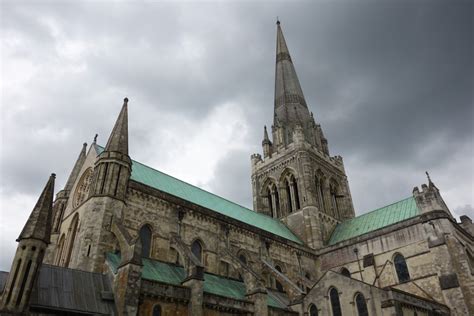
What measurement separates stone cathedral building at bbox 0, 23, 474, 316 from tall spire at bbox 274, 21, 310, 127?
27.0 feet

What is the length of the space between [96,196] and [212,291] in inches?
331

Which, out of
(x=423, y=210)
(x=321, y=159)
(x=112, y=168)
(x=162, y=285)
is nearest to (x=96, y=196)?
(x=112, y=168)

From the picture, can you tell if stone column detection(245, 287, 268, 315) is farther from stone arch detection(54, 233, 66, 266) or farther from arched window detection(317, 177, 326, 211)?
arched window detection(317, 177, 326, 211)

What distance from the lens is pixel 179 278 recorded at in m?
20.6

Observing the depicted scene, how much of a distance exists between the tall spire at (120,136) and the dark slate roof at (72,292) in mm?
7806

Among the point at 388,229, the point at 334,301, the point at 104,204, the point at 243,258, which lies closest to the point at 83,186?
Result: the point at 104,204

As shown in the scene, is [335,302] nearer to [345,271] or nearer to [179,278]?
[179,278]

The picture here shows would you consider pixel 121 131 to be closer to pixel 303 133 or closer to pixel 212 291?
pixel 212 291

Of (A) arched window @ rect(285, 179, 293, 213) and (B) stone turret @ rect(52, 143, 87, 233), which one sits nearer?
(B) stone turret @ rect(52, 143, 87, 233)

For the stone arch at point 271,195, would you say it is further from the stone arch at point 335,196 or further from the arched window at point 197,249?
the arched window at point 197,249

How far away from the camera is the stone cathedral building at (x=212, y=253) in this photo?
16234mm

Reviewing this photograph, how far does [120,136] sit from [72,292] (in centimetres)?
1017

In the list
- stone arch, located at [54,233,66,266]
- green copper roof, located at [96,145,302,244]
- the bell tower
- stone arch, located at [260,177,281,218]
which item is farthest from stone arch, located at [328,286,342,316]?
stone arch, located at [260,177,281,218]

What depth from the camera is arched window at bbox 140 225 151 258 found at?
2222cm
